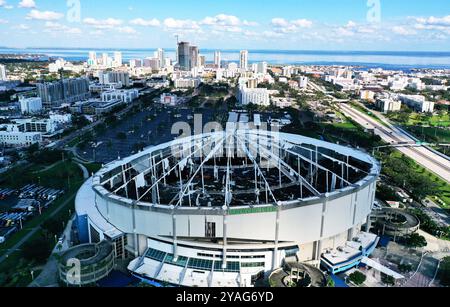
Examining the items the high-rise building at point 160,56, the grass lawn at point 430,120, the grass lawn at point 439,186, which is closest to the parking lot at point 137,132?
the grass lawn at point 439,186

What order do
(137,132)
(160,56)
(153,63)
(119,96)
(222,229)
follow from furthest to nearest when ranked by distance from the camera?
(160,56), (153,63), (119,96), (137,132), (222,229)

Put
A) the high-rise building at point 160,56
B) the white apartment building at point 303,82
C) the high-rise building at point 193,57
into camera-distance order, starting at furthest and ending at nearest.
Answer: the high-rise building at point 160,56
the high-rise building at point 193,57
the white apartment building at point 303,82

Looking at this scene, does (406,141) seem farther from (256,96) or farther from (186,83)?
(186,83)

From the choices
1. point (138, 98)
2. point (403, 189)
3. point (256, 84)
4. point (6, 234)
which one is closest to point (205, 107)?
point (138, 98)

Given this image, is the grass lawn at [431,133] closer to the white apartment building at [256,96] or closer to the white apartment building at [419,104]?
the white apartment building at [419,104]

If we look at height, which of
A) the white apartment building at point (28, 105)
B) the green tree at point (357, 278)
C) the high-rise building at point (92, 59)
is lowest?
the green tree at point (357, 278)

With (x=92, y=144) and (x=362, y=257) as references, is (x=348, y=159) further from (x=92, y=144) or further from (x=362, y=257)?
(x=92, y=144)

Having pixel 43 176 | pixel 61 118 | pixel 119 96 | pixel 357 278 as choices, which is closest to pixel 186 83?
pixel 119 96
